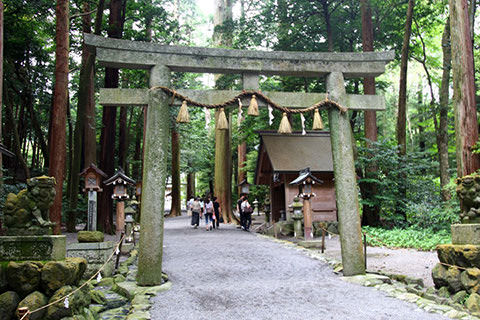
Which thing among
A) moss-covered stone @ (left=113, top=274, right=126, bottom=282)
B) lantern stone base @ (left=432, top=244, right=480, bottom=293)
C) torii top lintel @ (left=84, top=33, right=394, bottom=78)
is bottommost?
moss-covered stone @ (left=113, top=274, right=126, bottom=282)

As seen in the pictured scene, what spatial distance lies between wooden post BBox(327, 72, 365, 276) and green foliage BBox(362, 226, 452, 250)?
5.21m

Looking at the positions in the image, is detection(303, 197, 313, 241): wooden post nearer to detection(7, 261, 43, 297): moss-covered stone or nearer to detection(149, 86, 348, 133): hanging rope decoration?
detection(149, 86, 348, 133): hanging rope decoration

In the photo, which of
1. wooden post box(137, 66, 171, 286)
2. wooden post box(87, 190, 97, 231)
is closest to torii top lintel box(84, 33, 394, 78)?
wooden post box(137, 66, 171, 286)

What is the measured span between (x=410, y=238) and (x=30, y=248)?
11575 mm

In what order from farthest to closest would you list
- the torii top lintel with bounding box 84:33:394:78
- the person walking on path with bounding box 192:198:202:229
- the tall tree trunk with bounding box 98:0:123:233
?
the person walking on path with bounding box 192:198:202:229 → the tall tree trunk with bounding box 98:0:123:233 → the torii top lintel with bounding box 84:33:394:78

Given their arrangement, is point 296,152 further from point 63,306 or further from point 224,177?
point 63,306

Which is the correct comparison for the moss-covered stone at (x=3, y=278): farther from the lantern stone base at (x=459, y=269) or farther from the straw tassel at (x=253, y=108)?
the lantern stone base at (x=459, y=269)

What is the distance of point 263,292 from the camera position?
20.2ft

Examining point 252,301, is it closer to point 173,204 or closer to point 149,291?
point 149,291

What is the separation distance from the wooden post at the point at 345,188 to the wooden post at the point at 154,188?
345 cm

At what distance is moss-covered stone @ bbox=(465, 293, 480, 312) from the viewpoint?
207 inches

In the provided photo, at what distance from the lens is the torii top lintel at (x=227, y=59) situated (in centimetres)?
679

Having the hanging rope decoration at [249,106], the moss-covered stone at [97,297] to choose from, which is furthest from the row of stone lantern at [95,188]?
the hanging rope decoration at [249,106]

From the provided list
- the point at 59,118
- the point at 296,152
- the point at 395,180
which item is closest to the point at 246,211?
the point at 296,152
